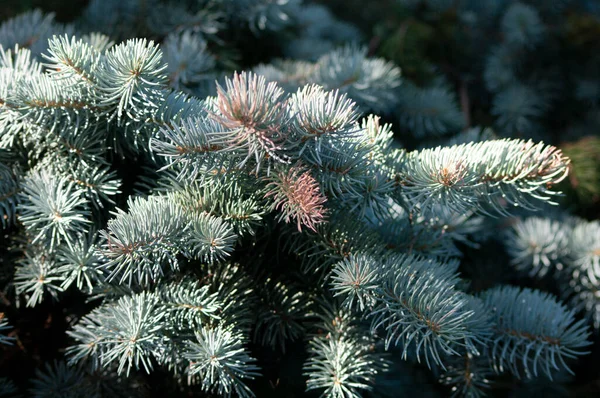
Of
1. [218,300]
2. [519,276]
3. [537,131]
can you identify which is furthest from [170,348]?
[537,131]

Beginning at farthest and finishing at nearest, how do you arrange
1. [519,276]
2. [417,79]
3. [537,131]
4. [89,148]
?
[537,131] < [417,79] < [519,276] < [89,148]

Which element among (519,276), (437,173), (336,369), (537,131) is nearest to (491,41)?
(537,131)

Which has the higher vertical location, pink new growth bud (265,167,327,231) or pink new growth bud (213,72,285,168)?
pink new growth bud (213,72,285,168)

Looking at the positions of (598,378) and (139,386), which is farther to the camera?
(598,378)

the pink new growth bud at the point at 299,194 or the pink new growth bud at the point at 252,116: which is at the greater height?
the pink new growth bud at the point at 252,116

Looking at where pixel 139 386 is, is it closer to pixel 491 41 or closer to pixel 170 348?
pixel 170 348

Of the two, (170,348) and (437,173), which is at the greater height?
(437,173)

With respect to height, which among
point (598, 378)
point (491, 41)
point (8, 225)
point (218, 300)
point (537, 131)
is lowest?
point (598, 378)

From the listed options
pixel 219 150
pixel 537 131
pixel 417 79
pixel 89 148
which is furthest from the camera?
pixel 537 131
